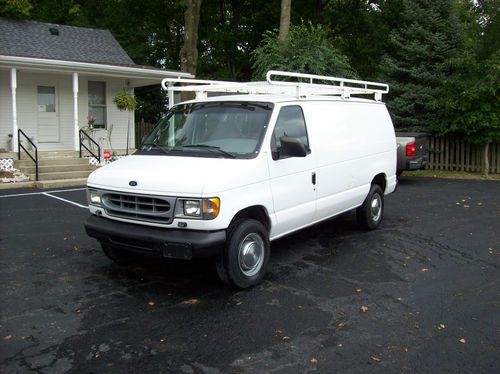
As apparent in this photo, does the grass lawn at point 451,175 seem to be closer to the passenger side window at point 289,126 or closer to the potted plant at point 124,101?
the potted plant at point 124,101

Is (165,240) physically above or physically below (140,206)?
below

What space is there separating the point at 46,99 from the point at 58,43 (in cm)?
227

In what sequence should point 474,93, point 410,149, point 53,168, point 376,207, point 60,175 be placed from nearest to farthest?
point 376,207
point 410,149
point 60,175
point 53,168
point 474,93

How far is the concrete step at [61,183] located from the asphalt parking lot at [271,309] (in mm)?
5239

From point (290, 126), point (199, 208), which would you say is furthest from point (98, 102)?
point (199, 208)

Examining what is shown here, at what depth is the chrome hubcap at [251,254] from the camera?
5.30 m

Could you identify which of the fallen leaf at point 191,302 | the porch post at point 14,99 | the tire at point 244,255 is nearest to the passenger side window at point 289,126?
the tire at point 244,255

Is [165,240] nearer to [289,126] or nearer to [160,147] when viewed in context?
[160,147]

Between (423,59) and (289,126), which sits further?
(423,59)

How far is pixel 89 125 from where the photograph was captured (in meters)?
17.3

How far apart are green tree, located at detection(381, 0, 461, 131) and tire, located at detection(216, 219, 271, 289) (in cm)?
1340

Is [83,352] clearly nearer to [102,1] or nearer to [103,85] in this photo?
[103,85]

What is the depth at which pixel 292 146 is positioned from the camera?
5.63 metres

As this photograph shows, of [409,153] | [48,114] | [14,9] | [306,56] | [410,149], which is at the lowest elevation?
[409,153]
